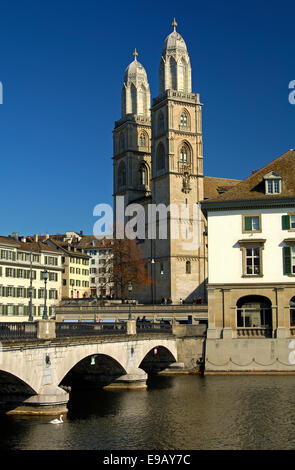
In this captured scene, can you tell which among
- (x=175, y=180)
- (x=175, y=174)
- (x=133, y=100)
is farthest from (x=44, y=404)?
(x=133, y=100)

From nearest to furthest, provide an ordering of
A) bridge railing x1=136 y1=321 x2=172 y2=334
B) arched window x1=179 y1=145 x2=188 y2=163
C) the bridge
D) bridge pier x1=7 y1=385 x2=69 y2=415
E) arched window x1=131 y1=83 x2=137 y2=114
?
the bridge, bridge pier x1=7 y1=385 x2=69 y2=415, bridge railing x1=136 y1=321 x2=172 y2=334, arched window x1=179 y1=145 x2=188 y2=163, arched window x1=131 y1=83 x2=137 y2=114

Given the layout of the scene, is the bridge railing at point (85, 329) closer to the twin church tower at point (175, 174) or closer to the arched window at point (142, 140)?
the twin church tower at point (175, 174)

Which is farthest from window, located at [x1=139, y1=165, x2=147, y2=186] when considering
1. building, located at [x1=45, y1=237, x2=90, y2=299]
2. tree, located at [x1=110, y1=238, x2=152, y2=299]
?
tree, located at [x1=110, y1=238, x2=152, y2=299]

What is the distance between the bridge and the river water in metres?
1.20

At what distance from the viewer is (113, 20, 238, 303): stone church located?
99562mm

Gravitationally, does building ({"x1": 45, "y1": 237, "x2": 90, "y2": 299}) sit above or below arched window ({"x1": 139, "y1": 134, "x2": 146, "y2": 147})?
below

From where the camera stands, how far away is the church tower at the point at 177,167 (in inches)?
3912

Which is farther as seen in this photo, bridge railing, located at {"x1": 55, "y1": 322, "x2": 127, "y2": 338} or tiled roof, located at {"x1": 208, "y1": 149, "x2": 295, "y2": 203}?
tiled roof, located at {"x1": 208, "y1": 149, "x2": 295, "y2": 203}

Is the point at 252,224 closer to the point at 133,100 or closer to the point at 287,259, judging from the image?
the point at 287,259

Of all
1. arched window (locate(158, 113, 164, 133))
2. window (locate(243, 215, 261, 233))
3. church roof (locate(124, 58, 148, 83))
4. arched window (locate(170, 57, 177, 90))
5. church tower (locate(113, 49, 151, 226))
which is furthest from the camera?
church roof (locate(124, 58, 148, 83))

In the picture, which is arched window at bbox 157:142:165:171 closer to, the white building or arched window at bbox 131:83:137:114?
arched window at bbox 131:83:137:114

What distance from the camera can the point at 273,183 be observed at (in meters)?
56.5

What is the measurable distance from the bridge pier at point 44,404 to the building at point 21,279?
51354mm

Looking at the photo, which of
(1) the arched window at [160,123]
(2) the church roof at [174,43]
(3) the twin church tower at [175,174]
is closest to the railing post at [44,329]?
(3) the twin church tower at [175,174]
